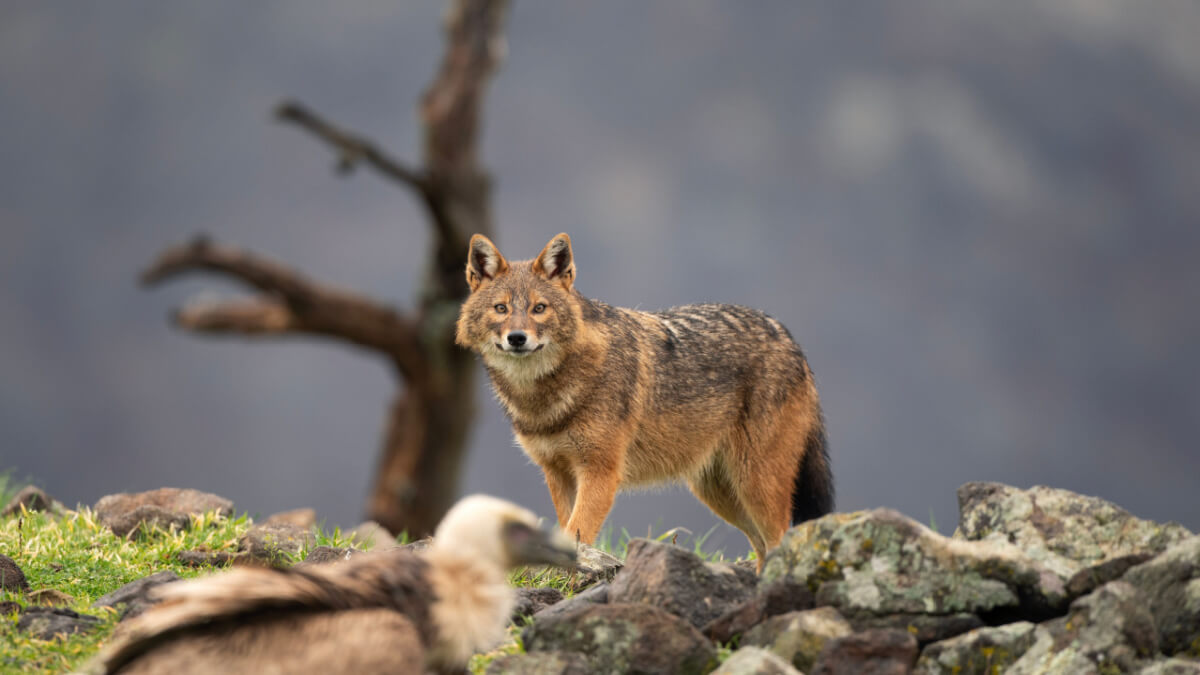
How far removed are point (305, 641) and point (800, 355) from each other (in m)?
5.71

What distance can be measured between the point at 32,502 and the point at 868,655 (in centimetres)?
720

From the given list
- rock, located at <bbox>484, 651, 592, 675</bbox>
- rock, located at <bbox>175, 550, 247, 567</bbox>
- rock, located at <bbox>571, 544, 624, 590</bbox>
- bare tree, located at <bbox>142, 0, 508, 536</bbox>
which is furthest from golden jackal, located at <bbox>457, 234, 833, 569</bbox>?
bare tree, located at <bbox>142, 0, 508, 536</bbox>

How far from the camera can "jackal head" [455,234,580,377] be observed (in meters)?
7.64

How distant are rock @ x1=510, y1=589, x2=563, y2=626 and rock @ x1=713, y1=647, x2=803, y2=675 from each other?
1.55 metres

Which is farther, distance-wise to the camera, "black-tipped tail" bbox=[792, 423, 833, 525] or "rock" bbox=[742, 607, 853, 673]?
"black-tipped tail" bbox=[792, 423, 833, 525]

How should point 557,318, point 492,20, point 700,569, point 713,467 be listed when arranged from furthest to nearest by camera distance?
point 492,20
point 713,467
point 557,318
point 700,569

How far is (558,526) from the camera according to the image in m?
8.13

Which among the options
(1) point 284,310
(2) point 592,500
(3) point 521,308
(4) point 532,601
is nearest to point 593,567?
(4) point 532,601

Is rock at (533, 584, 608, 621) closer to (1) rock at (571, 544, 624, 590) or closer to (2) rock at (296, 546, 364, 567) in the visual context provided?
(1) rock at (571, 544, 624, 590)

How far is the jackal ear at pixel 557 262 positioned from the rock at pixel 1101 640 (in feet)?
14.0

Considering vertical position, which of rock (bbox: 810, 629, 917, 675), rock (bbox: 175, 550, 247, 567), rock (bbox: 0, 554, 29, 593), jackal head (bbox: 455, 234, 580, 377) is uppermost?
jackal head (bbox: 455, 234, 580, 377)

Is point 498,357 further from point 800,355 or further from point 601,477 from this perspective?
point 800,355

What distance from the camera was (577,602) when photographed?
5.53 meters

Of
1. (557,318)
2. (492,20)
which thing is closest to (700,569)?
(557,318)
